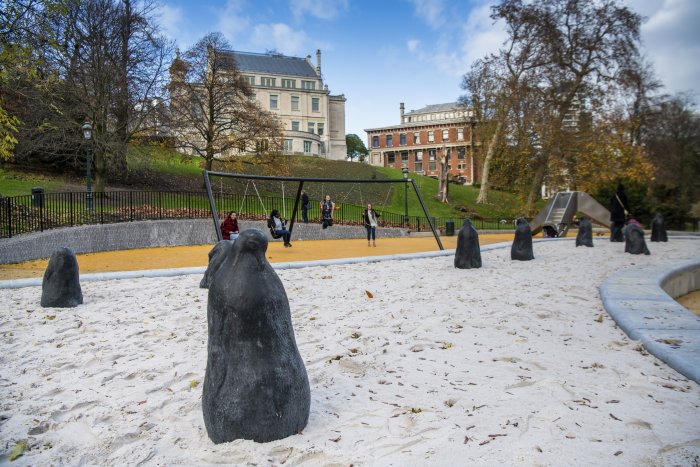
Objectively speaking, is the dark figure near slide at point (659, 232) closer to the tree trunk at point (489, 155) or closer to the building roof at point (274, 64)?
the tree trunk at point (489, 155)

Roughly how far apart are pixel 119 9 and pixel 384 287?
2533cm

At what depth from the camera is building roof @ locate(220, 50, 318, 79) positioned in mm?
70688

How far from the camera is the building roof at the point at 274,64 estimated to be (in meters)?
70.7

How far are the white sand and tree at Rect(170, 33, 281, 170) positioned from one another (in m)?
23.1

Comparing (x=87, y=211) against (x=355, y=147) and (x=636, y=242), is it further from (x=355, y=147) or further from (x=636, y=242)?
(x=355, y=147)

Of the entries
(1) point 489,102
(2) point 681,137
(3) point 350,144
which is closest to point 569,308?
(1) point 489,102

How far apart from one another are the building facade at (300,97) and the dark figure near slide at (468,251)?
186ft

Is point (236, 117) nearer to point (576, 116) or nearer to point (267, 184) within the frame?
point (267, 184)

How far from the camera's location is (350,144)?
4269 inches

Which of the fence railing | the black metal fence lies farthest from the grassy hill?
the black metal fence

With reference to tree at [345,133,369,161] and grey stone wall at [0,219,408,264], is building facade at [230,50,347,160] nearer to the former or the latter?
tree at [345,133,369,161]

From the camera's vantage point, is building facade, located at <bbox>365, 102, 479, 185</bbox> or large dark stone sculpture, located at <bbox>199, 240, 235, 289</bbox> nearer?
large dark stone sculpture, located at <bbox>199, 240, 235, 289</bbox>

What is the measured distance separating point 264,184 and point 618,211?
27.6m

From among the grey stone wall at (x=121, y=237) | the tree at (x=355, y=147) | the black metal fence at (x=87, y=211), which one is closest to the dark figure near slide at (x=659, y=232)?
the black metal fence at (x=87, y=211)
